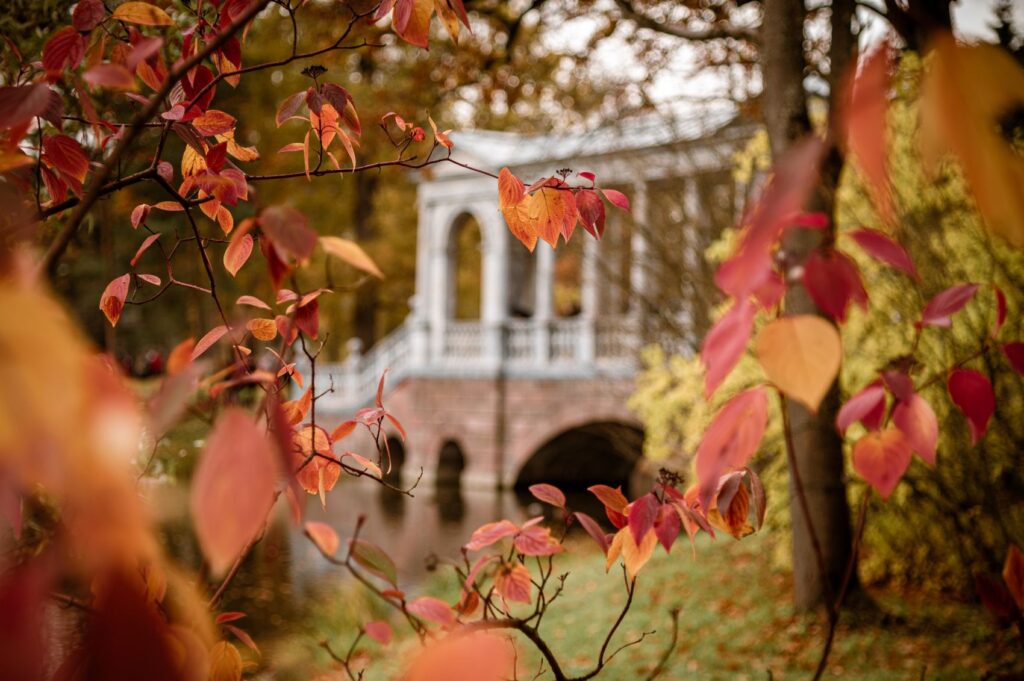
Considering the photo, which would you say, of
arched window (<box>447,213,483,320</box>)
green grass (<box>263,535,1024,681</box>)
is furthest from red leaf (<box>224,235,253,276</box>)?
arched window (<box>447,213,483,320</box>)

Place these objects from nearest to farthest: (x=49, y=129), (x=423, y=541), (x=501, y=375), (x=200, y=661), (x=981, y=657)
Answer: (x=200, y=661), (x=49, y=129), (x=981, y=657), (x=423, y=541), (x=501, y=375)

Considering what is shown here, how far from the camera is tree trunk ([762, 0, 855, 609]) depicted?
4141 millimetres

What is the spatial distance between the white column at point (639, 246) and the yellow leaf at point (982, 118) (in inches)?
319

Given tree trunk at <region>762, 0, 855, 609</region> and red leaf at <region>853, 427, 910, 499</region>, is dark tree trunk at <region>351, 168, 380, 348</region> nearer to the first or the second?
tree trunk at <region>762, 0, 855, 609</region>

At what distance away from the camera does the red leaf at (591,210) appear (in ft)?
3.86

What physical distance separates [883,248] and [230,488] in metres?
0.55

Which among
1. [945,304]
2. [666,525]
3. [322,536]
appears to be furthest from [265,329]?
[945,304]

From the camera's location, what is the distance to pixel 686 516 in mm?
1118

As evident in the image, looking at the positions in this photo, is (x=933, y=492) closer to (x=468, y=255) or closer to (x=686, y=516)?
(x=686, y=516)

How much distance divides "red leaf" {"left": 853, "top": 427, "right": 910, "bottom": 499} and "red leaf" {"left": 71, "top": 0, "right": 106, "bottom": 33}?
3.70ft

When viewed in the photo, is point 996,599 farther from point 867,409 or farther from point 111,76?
point 111,76

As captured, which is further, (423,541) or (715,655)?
(423,541)

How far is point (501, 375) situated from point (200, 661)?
45.2 ft

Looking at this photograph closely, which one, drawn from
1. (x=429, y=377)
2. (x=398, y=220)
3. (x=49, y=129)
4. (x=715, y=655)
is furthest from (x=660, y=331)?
(x=398, y=220)
